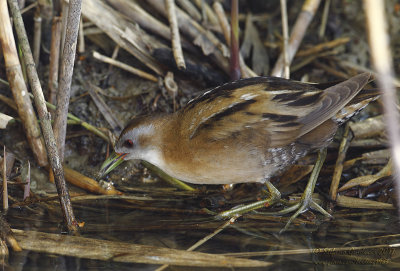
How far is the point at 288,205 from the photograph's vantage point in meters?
3.61

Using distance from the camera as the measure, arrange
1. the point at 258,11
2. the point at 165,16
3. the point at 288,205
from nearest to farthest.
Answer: the point at 288,205
the point at 165,16
the point at 258,11

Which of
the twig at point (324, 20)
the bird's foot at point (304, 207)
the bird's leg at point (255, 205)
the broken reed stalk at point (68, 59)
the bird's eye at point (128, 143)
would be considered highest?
the twig at point (324, 20)

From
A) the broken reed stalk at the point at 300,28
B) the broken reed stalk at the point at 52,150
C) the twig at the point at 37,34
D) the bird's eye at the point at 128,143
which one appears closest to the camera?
the broken reed stalk at the point at 52,150

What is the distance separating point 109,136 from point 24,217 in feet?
3.39

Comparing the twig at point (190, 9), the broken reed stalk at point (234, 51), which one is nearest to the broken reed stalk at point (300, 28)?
the broken reed stalk at point (234, 51)

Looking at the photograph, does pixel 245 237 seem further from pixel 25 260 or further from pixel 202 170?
pixel 25 260

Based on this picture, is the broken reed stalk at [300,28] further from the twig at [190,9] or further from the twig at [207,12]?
the twig at [190,9]

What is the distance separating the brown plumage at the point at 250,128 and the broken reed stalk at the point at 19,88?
73 cm

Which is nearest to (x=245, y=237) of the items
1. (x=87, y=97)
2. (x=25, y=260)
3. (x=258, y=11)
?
(x=25, y=260)

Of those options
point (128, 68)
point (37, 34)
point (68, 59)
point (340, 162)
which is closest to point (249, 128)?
point (340, 162)

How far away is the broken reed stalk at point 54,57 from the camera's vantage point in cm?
375

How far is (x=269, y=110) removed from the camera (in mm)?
3188

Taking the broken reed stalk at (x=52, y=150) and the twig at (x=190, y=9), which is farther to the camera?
the twig at (x=190, y=9)

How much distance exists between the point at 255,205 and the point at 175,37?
66.9 inches
